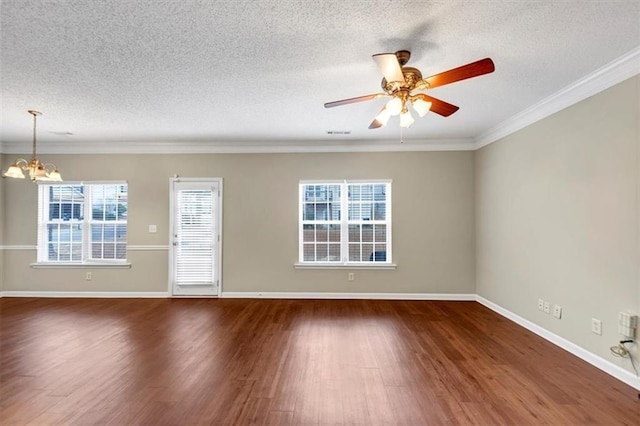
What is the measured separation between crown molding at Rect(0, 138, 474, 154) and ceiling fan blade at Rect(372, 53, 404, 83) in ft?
9.24

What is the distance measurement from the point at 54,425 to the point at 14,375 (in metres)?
1.05

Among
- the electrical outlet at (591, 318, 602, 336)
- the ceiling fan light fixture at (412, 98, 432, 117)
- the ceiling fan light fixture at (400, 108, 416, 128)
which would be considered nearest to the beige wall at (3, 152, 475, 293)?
the electrical outlet at (591, 318, 602, 336)

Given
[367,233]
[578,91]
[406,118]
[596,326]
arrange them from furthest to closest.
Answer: [367,233]
[578,91]
[596,326]
[406,118]

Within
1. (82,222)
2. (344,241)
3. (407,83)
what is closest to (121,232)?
Result: (82,222)

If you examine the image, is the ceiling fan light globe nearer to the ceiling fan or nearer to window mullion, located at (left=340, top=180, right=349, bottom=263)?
the ceiling fan

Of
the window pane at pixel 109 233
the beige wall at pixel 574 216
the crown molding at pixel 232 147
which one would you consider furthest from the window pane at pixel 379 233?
the window pane at pixel 109 233

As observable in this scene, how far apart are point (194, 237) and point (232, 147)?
1641mm

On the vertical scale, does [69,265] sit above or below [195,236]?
below

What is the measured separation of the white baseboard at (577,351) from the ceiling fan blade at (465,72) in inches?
104

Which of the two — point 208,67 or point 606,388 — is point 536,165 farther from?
point 208,67

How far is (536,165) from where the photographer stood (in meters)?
3.34

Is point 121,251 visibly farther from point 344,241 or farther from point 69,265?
point 344,241

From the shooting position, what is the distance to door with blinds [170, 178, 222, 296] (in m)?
4.84

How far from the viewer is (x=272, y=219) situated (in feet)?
15.9
